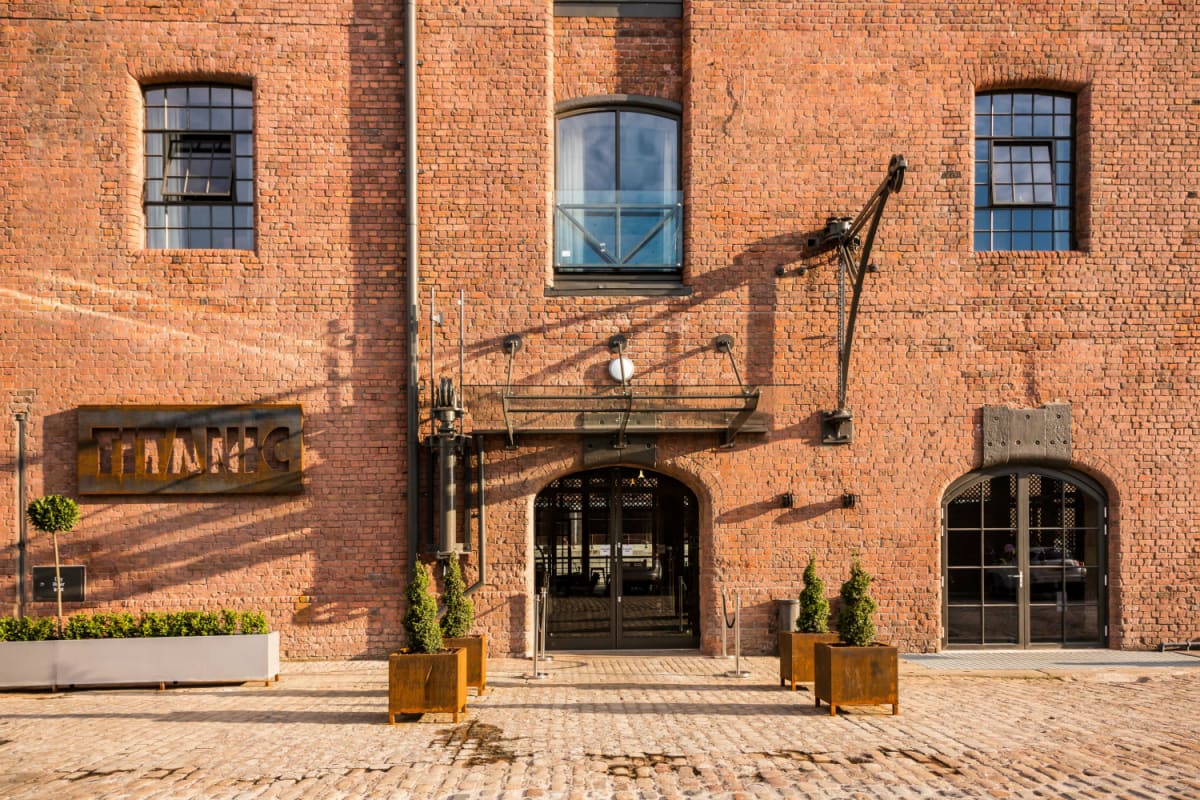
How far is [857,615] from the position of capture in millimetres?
7918

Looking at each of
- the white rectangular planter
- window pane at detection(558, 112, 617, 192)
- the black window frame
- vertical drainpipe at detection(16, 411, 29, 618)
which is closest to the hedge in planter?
the white rectangular planter

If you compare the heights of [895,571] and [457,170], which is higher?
[457,170]

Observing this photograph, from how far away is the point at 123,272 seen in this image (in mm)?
10328

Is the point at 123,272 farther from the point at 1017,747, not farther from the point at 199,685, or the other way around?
the point at 1017,747

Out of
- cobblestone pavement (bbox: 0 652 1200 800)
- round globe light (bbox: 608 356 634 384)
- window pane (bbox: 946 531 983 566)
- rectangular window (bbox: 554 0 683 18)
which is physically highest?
rectangular window (bbox: 554 0 683 18)

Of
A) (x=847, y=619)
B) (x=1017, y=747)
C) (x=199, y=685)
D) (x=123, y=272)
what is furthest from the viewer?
(x=123, y=272)

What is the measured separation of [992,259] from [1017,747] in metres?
6.52

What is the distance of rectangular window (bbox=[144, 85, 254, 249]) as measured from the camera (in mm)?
10703

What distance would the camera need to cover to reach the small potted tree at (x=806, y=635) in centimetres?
867

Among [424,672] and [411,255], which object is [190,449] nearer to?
[411,255]

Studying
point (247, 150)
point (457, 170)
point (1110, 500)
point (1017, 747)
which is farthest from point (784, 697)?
point (247, 150)

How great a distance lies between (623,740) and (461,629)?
218 centimetres

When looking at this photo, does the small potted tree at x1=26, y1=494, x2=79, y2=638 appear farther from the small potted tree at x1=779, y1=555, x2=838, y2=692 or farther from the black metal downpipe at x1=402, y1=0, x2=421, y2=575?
the small potted tree at x1=779, y1=555, x2=838, y2=692

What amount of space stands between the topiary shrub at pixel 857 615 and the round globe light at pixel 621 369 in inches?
151
